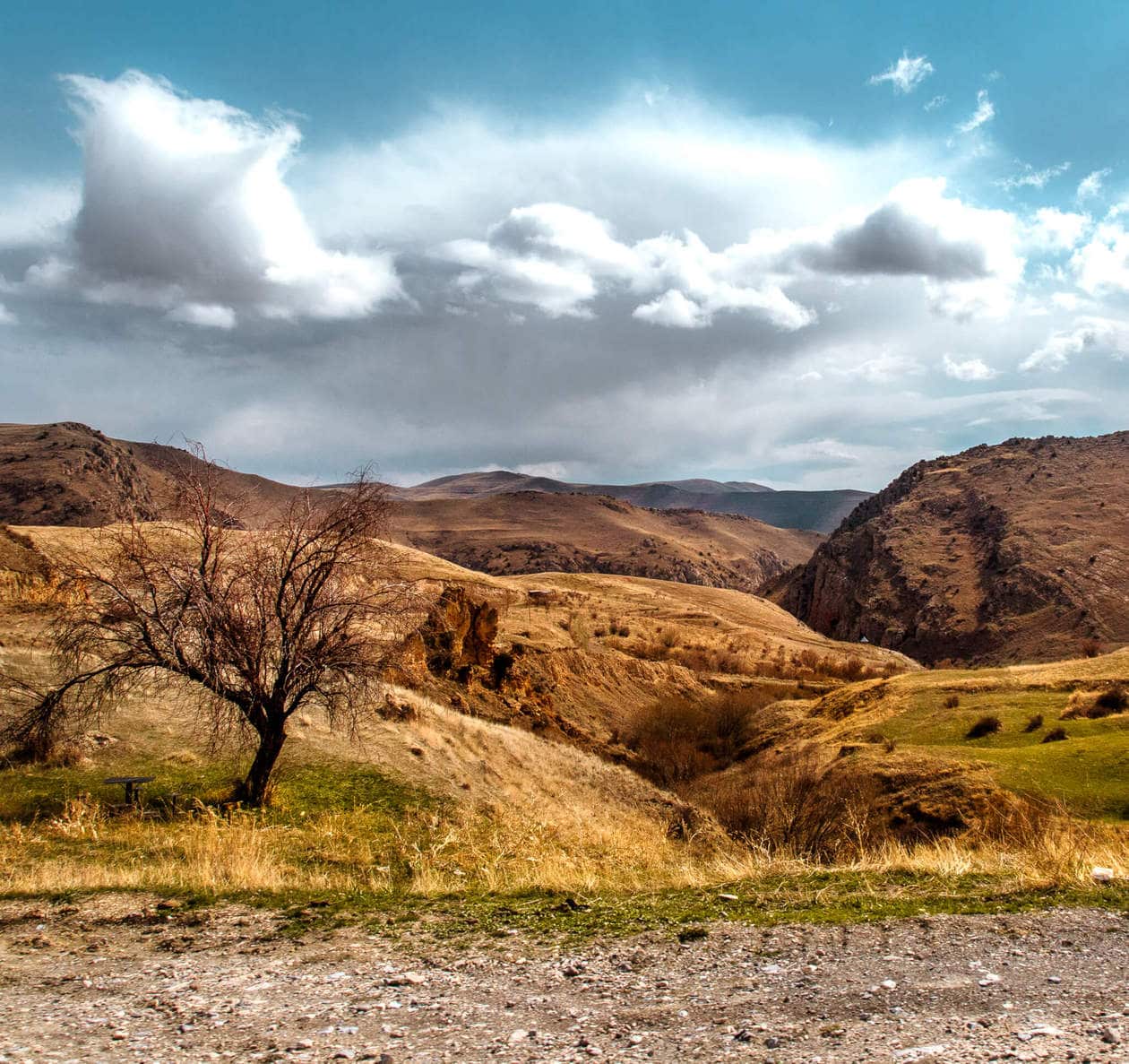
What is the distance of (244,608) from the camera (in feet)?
46.9

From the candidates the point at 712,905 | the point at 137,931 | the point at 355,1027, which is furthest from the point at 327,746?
the point at 355,1027

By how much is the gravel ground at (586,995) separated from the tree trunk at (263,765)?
A: 7022 mm

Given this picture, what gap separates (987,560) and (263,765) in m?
90.9

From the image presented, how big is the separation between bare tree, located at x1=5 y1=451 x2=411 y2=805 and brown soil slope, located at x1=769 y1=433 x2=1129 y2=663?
2668 inches

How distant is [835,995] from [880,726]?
67.0 feet

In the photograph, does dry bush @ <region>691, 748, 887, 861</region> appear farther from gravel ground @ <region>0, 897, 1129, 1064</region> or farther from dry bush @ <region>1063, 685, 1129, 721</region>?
dry bush @ <region>1063, 685, 1129, 721</region>

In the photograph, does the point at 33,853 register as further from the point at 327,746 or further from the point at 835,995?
the point at 835,995

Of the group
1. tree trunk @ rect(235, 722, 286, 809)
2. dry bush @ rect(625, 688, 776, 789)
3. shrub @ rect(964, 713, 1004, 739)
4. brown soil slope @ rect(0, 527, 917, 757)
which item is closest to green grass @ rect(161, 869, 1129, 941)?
tree trunk @ rect(235, 722, 286, 809)

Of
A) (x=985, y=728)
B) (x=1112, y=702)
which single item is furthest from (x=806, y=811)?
(x=1112, y=702)

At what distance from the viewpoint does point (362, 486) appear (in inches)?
589

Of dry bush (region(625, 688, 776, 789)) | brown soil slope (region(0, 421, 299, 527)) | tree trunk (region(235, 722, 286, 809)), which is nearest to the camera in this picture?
tree trunk (region(235, 722, 286, 809))

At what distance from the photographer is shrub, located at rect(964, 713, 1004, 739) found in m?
21.3

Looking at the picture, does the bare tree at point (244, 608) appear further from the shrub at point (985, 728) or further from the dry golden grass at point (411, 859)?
the shrub at point (985, 728)

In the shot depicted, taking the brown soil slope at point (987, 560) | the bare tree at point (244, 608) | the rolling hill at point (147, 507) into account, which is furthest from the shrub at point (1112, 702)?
the rolling hill at point (147, 507)
